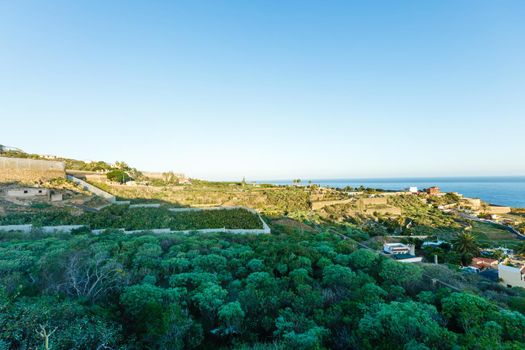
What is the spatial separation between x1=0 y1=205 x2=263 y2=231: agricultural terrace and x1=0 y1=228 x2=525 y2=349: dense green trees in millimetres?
6060

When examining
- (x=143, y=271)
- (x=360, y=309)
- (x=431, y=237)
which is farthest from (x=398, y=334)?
(x=431, y=237)

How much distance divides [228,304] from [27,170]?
104ft

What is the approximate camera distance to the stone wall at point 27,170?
26.2 metres

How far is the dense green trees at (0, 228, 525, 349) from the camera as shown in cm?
636

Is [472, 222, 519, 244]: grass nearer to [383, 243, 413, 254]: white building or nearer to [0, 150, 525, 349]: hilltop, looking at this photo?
[383, 243, 413, 254]: white building

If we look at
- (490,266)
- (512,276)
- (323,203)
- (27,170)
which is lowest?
(490,266)

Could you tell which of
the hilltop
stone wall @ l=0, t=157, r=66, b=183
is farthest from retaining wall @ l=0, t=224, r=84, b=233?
stone wall @ l=0, t=157, r=66, b=183

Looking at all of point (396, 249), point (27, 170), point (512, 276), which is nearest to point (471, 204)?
point (512, 276)

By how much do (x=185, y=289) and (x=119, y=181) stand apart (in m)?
37.6

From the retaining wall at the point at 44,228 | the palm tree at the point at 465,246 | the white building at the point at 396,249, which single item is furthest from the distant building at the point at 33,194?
the palm tree at the point at 465,246

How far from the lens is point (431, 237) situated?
31.6 metres

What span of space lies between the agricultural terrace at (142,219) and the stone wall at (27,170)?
415 inches

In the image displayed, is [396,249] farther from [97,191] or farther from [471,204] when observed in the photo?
[471,204]

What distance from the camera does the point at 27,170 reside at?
2795cm
